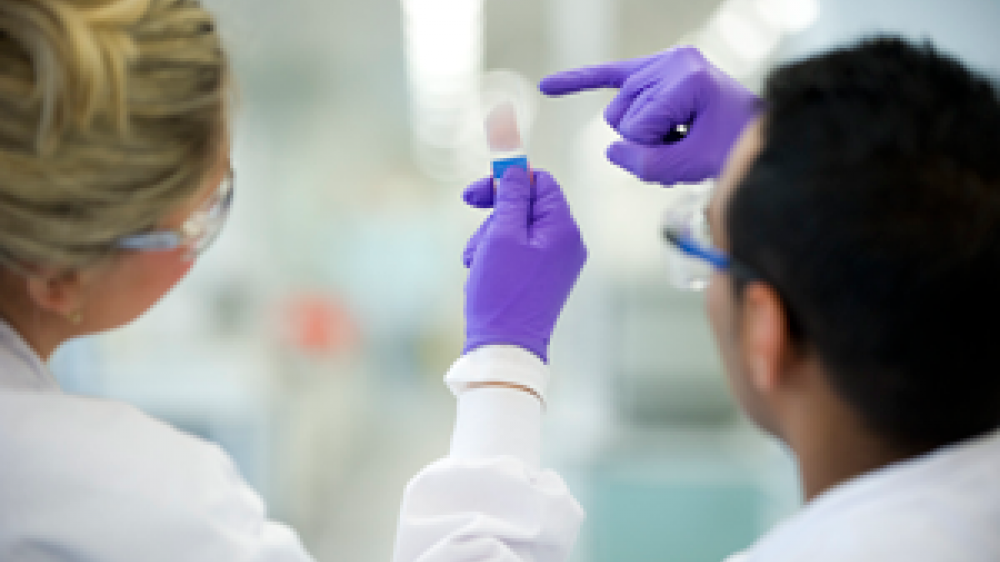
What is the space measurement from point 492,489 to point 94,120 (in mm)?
605

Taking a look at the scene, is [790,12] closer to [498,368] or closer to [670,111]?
[670,111]

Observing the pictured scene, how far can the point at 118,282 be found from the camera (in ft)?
2.91

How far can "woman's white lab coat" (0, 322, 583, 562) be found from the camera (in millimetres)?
771

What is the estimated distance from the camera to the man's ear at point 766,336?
73 cm

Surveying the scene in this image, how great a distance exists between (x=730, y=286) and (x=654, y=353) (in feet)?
8.93

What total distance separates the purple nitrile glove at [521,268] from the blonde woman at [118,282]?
0.18 m

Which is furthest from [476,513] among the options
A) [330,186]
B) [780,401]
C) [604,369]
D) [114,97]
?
[330,186]

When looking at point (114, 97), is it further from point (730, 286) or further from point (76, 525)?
point (730, 286)

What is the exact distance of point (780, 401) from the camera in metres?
0.78

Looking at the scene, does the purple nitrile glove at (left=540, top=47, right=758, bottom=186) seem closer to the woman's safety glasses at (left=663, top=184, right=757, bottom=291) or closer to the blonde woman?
the woman's safety glasses at (left=663, top=184, right=757, bottom=291)

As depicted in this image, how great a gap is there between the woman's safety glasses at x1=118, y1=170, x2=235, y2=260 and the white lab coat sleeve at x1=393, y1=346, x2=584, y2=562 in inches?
14.7

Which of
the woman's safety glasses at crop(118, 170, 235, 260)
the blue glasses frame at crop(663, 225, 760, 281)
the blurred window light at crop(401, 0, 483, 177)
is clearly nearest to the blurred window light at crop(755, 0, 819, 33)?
the blurred window light at crop(401, 0, 483, 177)

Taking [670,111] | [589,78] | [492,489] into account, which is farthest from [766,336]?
[589,78]

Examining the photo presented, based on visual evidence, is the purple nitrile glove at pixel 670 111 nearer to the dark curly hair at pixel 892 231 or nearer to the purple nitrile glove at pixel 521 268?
the purple nitrile glove at pixel 521 268
